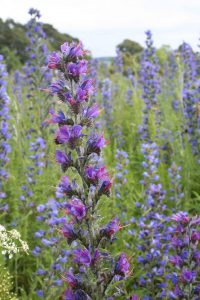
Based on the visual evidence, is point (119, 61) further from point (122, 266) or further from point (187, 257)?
point (122, 266)

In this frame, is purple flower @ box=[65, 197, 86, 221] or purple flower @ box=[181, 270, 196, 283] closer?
purple flower @ box=[65, 197, 86, 221]

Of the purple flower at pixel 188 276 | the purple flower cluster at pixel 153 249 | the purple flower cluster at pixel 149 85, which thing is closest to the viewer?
the purple flower at pixel 188 276

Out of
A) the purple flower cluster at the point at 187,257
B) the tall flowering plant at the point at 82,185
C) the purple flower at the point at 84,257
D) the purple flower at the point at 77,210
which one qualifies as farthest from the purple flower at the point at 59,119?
the purple flower cluster at the point at 187,257

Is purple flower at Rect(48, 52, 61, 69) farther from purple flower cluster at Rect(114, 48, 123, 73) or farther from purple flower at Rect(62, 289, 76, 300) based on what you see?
purple flower cluster at Rect(114, 48, 123, 73)

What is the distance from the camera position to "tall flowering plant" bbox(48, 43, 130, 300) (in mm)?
2420

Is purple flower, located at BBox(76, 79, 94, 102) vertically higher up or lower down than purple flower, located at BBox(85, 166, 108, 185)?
higher up

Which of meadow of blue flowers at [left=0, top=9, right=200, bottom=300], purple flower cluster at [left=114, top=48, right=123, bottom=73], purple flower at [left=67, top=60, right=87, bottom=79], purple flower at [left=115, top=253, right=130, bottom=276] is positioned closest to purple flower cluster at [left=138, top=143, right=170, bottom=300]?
meadow of blue flowers at [left=0, top=9, right=200, bottom=300]

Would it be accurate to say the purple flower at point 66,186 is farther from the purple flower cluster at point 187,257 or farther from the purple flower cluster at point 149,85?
the purple flower cluster at point 149,85

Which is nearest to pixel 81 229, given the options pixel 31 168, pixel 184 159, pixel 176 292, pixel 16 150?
pixel 176 292

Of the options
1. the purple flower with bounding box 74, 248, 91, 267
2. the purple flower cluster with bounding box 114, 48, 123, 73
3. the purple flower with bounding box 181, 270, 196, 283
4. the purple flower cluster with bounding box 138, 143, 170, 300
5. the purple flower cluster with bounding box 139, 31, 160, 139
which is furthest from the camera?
the purple flower cluster with bounding box 114, 48, 123, 73

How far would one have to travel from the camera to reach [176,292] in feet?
11.5

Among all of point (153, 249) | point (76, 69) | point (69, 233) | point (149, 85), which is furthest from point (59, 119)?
point (149, 85)

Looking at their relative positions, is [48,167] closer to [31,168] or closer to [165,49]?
[31,168]

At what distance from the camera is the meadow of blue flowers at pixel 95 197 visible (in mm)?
2445
